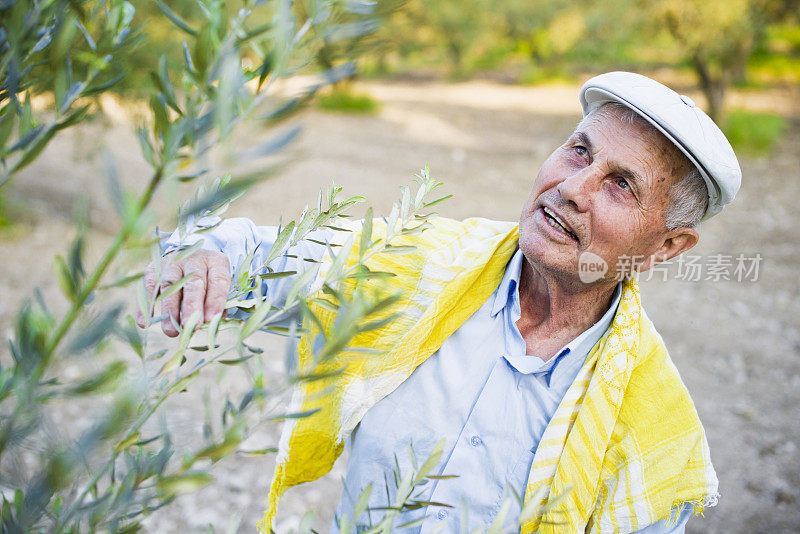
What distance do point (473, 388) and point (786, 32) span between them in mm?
→ 30172

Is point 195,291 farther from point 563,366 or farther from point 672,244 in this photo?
point 672,244

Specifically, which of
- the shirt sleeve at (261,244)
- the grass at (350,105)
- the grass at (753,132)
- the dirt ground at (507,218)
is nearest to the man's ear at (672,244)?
the shirt sleeve at (261,244)

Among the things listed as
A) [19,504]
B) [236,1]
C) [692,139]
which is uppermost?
[236,1]

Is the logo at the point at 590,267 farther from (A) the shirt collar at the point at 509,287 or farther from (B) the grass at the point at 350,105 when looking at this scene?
(B) the grass at the point at 350,105

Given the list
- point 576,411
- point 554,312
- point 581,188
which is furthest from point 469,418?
point 581,188

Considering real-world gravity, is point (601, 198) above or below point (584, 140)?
below

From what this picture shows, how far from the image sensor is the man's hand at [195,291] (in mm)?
991

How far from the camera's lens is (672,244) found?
6.27ft

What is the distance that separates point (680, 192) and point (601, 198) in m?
0.26

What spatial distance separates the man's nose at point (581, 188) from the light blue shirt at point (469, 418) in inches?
14.5

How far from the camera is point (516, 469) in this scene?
1.66m

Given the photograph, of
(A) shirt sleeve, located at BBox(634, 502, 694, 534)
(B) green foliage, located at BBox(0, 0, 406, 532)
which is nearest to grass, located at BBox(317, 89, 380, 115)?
(A) shirt sleeve, located at BBox(634, 502, 694, 534)

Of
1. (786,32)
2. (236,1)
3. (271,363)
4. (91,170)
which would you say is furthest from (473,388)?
(786,32)

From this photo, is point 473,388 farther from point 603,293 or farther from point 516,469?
point 603,293
